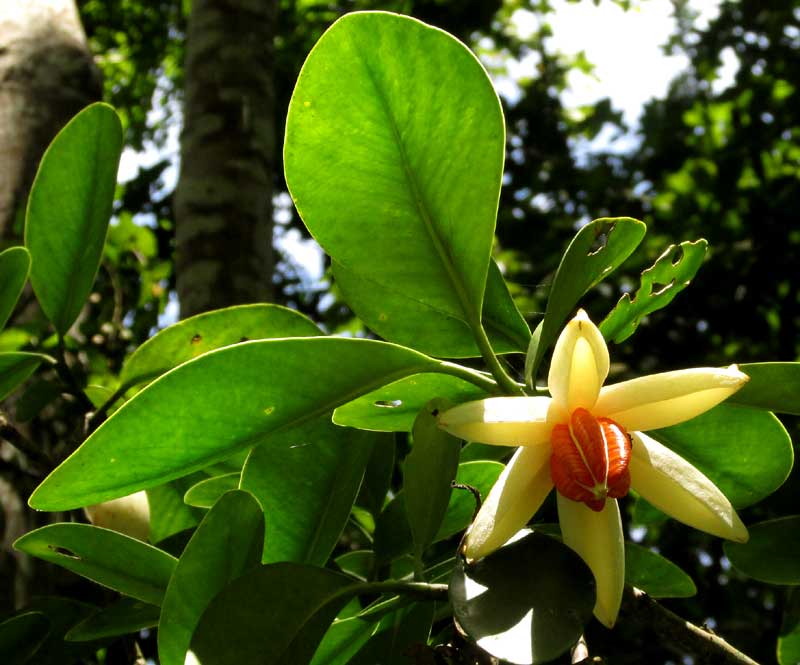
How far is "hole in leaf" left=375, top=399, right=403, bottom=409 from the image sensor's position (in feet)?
2.20

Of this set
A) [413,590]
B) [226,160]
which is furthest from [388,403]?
[226,160]

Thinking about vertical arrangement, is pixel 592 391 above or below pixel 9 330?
above

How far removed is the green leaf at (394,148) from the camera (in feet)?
1.90

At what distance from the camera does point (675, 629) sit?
61 centimetres

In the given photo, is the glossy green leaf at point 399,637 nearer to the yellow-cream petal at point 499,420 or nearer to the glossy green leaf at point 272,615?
the glossy green leaf at point 272,615

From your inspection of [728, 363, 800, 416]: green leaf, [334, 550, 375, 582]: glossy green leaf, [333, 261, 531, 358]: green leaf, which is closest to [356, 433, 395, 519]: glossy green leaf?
[334, 550, 375, 582]: glossy green leaf

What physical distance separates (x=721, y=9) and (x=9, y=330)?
12.2ft

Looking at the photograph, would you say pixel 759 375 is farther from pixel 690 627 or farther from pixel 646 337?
pixel 646 337

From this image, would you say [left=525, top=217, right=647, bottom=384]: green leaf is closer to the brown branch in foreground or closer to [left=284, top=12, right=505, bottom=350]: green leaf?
[left=284, top=12, right=505, bottom=350]: green leaf

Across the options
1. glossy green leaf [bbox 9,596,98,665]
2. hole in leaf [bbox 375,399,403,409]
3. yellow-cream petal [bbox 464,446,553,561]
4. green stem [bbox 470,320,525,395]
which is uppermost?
green stem [bbox 470,320,525,395]

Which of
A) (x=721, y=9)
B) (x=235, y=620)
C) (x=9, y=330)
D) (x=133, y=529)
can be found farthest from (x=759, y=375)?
(x=721, y=9)

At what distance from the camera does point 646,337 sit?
123 inches

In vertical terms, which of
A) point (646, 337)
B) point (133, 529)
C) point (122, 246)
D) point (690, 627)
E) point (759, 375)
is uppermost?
point (759, 375)

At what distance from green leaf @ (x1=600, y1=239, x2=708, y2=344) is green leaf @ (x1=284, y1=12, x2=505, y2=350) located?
5.5 inches
